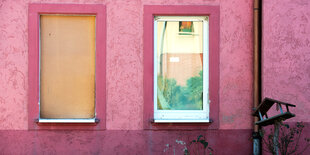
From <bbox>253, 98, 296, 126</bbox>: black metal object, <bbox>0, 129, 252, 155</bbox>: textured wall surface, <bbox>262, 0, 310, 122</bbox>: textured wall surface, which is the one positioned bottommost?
<bbox>0, 129, 252, 155</bbox>: textured wall surface

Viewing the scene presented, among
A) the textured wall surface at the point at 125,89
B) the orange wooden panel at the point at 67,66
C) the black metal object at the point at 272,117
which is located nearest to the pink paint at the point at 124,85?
the textured wall surface at the point at 125,89

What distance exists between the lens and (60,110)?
6797 millimetres

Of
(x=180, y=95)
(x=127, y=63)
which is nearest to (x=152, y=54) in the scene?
(x=127, y=63)

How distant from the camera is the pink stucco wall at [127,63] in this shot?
6.66 metres

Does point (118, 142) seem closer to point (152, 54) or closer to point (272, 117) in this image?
point (152, 54)

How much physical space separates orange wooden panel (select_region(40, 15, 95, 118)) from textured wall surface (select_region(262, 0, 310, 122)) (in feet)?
9.34

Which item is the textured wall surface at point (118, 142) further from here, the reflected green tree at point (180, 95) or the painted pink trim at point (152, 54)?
the reflected green tree at point (180, 95)

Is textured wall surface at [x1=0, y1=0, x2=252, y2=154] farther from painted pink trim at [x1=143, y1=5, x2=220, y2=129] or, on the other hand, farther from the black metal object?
the black metal object

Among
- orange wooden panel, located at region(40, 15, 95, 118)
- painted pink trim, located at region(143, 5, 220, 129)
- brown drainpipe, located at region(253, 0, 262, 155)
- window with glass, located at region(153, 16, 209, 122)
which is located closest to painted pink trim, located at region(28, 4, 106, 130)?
orange wooden panel, located at region(40, 15, 95, 118)

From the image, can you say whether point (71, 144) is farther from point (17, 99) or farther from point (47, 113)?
point (17, 99)

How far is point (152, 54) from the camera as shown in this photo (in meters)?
6.75

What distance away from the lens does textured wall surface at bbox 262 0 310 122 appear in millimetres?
6527

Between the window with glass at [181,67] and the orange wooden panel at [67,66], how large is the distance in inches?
43.6

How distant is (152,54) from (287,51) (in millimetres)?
2154
